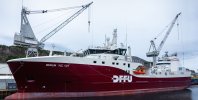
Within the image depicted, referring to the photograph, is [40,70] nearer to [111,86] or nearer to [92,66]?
[92,66]

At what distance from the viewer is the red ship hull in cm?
2658

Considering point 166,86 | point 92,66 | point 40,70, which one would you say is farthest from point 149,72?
point 40,70

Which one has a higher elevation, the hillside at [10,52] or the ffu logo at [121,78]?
the hillside at [10,52]

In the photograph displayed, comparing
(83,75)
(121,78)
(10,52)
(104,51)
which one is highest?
(10,52)

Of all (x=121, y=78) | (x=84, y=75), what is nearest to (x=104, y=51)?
(x=121, y=78)

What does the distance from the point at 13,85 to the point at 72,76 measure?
11309mm

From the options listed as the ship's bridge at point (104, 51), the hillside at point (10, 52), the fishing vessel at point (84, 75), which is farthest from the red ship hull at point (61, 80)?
the hillside at point (10, 52)

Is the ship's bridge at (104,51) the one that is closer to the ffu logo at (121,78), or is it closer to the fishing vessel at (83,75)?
the fishing vessel at (83,75)

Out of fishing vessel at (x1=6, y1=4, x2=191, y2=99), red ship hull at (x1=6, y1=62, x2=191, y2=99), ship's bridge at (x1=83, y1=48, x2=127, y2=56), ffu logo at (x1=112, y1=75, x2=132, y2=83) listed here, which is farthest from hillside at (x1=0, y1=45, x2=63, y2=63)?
red ship hull at (x1=6, y1=62, x2=191, y2=99)

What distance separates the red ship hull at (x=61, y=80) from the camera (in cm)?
2658

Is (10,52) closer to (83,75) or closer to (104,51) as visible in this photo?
(104,51)

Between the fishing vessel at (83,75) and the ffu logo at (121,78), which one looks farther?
the ffu logo at (121,78)

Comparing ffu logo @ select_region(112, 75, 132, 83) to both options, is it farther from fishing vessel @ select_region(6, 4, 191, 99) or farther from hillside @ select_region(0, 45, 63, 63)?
hillside @ select_region(0, 45, 63, 63)

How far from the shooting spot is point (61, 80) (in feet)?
89.5
